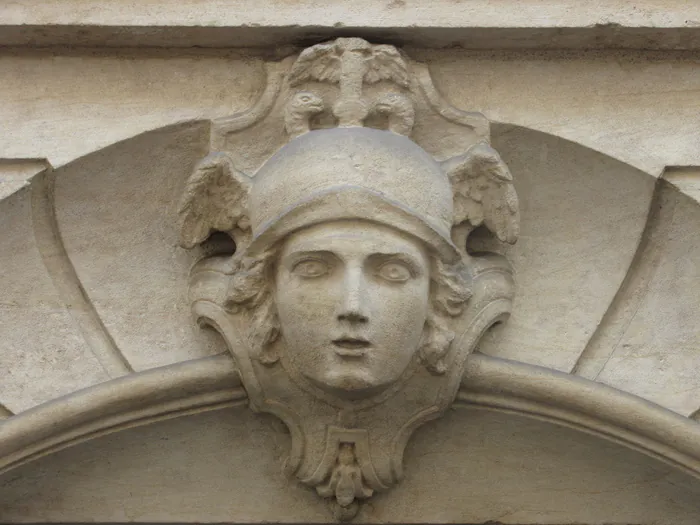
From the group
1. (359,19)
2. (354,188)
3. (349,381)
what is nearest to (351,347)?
(349,381)

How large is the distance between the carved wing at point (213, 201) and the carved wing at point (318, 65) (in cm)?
28

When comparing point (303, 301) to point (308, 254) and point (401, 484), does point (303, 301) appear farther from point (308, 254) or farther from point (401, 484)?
point (401, 484)

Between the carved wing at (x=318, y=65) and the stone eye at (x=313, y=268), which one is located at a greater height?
the carved wing at (x=318, y=65)

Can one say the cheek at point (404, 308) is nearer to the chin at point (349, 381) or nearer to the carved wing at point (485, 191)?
the chin at point (349, 381)

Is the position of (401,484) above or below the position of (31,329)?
below

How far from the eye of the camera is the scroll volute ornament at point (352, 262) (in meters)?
3.43

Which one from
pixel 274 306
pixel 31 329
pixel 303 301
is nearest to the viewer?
pixel 303 301

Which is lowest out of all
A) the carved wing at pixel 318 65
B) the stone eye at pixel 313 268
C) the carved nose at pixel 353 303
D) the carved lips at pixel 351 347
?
the carved lips at pixel 351 347

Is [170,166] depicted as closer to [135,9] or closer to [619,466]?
[135,9]

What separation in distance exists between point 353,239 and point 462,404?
0.56 m

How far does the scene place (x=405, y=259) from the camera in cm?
343

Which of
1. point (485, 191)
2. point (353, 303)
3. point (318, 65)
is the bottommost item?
point (353, 303)

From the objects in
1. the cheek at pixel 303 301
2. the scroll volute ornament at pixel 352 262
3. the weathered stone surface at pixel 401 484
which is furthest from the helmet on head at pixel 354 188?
the weathered stone surface at pixel 401 484

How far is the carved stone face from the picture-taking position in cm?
340
